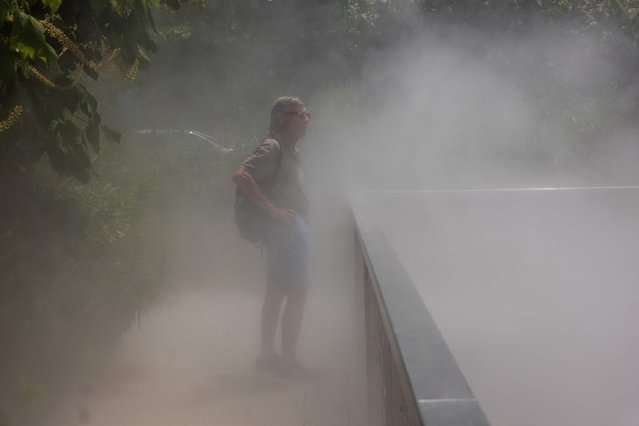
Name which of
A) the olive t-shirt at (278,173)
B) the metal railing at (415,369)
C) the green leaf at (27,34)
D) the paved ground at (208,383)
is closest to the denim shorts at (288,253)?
the olive t-shirt at (278,173)

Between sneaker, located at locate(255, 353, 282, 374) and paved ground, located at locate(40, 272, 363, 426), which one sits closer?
paved ground, located at locate(40, 272, 363, 426)

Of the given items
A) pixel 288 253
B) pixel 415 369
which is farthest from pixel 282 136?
pixel 415 369

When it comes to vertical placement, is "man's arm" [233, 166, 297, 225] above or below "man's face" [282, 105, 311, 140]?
below

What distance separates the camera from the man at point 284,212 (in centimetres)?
389

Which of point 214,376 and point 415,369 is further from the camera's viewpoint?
point 214,376

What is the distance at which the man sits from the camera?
12.8ft

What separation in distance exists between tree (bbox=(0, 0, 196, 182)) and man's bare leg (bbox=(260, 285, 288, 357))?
1705 mm

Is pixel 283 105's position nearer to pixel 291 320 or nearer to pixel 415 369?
pixel 291 320

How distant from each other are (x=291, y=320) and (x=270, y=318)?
0.12 metres

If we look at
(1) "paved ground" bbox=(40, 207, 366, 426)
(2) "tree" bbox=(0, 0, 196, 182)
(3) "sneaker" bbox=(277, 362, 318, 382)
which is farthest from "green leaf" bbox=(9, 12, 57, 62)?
(3) "sneaker" bbox=(277, 362, 318, 382)

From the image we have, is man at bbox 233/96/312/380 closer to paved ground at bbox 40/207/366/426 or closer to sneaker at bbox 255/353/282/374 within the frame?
sneaker at bbox 255/353/282/374

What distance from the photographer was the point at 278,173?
13.1 ft

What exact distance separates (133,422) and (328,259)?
322 centimetres

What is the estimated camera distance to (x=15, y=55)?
2.18 m
